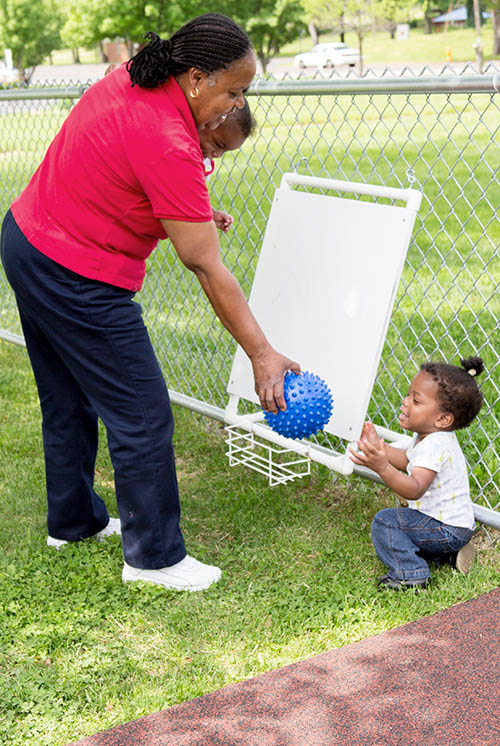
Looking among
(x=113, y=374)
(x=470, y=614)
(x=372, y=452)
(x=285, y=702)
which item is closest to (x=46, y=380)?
(x=113, y=374)

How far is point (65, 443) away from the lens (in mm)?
3545

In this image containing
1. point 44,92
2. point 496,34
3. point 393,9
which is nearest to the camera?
point 44,92

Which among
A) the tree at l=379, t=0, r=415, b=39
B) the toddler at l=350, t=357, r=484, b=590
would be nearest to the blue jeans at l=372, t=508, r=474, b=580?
the toddler at l=350, t=357, r=484, b=590

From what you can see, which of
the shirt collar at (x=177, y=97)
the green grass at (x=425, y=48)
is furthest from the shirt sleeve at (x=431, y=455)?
the green grass at (x=425, y=48)

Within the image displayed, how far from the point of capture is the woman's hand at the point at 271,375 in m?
3.03

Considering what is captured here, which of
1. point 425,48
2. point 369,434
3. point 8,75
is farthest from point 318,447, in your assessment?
point 425,48

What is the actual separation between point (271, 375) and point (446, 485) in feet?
2.61

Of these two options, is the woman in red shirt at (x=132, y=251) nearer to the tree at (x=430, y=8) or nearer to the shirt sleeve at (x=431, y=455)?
the shirt sleeve at (x=431, y=455)

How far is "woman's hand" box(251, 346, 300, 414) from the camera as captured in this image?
9.93 ft

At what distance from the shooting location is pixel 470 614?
306 cm

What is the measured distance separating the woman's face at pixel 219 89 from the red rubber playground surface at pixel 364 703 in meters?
1.79

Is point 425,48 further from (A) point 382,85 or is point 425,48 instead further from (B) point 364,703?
(B) point 364,703

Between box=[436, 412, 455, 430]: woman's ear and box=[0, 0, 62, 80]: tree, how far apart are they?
5153cm

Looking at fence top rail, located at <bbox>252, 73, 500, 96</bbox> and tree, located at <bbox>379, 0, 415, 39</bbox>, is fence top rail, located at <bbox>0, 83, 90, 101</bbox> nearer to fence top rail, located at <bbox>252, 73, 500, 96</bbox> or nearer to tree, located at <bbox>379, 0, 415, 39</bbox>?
fence top rail, located at <bbox>252, 73, 500, 96</bbox>
